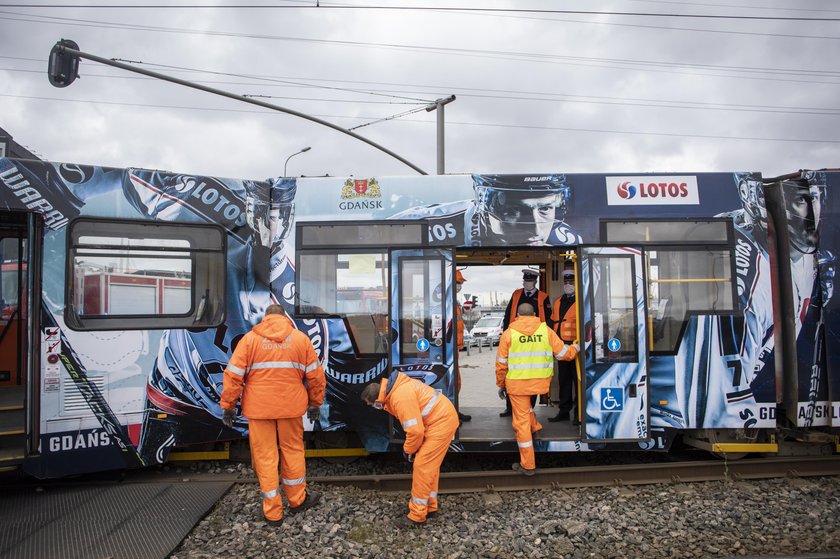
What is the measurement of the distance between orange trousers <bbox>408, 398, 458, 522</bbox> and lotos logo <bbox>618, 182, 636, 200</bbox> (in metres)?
3.14

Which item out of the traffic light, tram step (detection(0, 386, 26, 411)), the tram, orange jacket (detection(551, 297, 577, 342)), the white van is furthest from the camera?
the white van

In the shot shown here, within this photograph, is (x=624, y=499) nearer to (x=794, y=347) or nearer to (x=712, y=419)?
(x=712, y=419)

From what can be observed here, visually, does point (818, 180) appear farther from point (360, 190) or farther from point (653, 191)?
point (360, 190)

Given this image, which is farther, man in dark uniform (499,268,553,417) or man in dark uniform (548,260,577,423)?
man in dark uniform (499,268,553,417)

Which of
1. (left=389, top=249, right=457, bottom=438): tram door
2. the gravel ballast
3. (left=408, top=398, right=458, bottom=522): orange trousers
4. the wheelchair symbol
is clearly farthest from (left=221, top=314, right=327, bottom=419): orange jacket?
the wheelchair symbol

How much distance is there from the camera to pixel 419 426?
474 centimetres

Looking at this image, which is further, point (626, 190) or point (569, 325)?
point (569, 325)

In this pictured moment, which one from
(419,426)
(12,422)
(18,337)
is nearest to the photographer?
(419,426)

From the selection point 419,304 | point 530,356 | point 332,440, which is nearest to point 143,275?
point 332,440

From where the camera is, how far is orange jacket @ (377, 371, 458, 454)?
15.5ft

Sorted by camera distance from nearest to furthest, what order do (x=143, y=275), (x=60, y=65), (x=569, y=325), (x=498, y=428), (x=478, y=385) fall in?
(x=143, y=275), (x=498, y=428), (x=569, y=325), (x=60, y=65), (x=478, y=385)

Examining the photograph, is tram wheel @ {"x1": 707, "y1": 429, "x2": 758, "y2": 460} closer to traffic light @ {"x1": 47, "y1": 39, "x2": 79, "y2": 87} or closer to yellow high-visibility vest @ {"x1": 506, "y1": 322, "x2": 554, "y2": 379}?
yellow high-visibility vest @ {"x1": 506, "y1": 322, "x2": 554, "y2": 379}

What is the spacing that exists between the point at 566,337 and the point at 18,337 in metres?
6.48

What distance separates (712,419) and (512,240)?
284 centimetres
